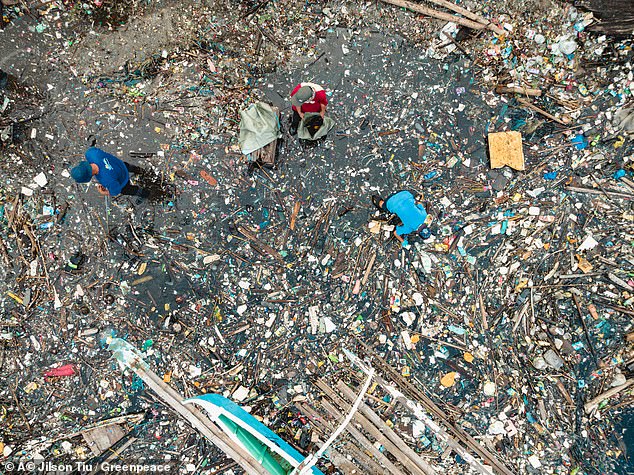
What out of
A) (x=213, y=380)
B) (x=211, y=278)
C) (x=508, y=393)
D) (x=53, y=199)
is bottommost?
(x=213, y=380)

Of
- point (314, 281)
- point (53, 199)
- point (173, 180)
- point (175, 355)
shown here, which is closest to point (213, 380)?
point (175, 355)

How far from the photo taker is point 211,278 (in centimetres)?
448

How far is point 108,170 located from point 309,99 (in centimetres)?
235

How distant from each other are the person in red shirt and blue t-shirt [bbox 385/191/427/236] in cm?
137

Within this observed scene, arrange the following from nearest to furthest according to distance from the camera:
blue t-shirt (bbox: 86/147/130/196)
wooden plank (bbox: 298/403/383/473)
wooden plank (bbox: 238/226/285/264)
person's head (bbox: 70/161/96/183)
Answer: person's head (bbox: 70/161/96/183), blue t-shirt (bbox: 86/147/130/196), wooden plank (bbox: 298/403/383/473), wooden plank (bbox: 238/226/285/264)

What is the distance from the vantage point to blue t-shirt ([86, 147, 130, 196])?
146 inches

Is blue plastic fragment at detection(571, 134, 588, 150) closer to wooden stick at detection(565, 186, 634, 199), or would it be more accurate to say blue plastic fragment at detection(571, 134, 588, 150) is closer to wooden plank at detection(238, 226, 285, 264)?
wooden stick at detection(565, 186, 634, 199)

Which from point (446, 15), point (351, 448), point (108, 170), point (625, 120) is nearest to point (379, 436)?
point (351, 448)

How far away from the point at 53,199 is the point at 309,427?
14.4 ft

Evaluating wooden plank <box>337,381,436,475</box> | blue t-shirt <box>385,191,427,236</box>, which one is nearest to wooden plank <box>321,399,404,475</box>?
wooden plank <box>337,381,436,475</box>

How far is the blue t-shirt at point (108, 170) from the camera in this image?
3721mm

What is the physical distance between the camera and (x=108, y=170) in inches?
149

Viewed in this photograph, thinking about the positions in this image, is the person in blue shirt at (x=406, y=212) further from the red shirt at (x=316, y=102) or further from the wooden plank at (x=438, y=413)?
the wooden plank at (x=438, y=413)

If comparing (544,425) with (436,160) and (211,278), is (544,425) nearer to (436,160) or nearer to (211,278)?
(436,160)
